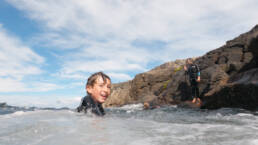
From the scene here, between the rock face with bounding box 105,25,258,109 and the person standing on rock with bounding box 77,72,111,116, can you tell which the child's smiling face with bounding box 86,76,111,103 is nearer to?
the person standing on rock with bounding box 77,72,111,116

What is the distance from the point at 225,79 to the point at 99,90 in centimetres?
974

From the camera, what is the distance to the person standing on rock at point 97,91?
4.66 m

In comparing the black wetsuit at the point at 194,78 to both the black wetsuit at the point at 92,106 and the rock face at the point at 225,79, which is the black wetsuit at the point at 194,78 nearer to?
the rock face at the point at 225,79

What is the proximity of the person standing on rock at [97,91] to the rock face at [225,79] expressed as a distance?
5.81 m

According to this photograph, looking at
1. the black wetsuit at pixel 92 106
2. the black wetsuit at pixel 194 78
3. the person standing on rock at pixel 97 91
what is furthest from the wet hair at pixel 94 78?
the black wetsuit at pixel 194 78

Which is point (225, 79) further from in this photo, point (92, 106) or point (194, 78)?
point (92, 106)

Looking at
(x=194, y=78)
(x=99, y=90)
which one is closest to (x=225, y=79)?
(x=194, y=78)

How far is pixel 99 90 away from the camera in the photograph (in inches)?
183

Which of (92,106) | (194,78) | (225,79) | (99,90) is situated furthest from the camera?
(194,78)

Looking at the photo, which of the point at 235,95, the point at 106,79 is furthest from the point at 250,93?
the point at 106,79

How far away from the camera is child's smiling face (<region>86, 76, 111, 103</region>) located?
4.65 meters

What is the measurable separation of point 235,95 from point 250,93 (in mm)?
813

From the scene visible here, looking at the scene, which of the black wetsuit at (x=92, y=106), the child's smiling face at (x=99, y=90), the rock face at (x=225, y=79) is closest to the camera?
the child's smiling face at (x=99, y=90)

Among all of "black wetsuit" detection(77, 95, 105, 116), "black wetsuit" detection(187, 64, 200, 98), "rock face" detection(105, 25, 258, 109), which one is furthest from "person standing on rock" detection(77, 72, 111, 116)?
"black wetsuit" detection(187, 64, 200, 98)
